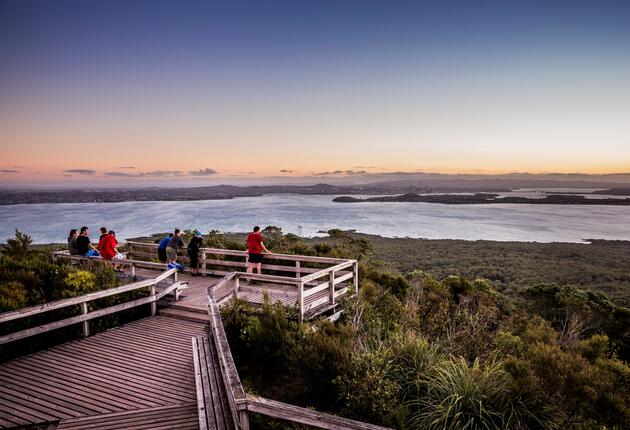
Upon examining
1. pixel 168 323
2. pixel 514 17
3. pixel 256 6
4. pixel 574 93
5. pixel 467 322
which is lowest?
pixel 467 322

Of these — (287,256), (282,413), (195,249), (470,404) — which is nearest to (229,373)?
(282,413)

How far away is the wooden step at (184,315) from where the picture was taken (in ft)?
26.8

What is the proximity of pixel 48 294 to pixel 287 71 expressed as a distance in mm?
21749

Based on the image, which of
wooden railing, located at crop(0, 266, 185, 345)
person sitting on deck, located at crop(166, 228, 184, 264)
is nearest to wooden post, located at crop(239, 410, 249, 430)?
wooden railing, located at crop(0, 266, 185, 345)

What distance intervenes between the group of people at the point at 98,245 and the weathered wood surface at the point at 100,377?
4.90 meters

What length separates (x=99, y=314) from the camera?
23.8 feet

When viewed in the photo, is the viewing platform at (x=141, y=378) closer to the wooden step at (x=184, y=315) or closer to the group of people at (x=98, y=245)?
the wooden step at (x=184, y=315)

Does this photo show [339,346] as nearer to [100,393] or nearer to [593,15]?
[100,393]

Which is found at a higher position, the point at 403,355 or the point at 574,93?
the point at 574,93

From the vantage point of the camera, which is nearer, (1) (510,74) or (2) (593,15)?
(2) (593,15)

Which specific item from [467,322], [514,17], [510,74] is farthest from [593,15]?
[467,322]

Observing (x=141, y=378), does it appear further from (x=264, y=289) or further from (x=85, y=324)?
Answer: (x=264, y=289)

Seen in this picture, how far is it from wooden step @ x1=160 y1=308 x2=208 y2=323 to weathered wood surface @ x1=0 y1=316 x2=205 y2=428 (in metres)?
0.71

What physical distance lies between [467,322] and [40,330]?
10.1 m
